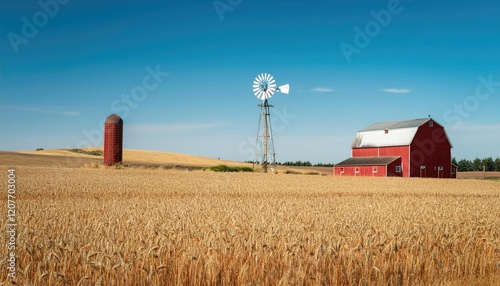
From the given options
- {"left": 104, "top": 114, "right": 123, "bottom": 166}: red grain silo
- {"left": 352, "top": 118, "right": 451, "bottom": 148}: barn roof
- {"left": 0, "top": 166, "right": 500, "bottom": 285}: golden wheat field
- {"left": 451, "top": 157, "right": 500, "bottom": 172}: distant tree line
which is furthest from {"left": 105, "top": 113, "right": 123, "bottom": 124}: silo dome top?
{"left": 451, "top": 157, "right": 500, "bottom": 172}: distant tree line

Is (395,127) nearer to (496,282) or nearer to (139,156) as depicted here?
Answer: (139,156)

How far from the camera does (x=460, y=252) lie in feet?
29.1

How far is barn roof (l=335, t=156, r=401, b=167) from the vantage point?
59.1 metres

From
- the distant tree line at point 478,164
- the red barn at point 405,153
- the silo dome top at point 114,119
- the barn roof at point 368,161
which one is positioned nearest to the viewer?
the silo dome top at point 114,119

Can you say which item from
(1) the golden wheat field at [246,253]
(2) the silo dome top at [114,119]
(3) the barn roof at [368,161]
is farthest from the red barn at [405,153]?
(1) the golden wheat field at [246,253]

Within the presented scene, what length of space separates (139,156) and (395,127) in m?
47.9

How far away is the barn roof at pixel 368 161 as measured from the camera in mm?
59138

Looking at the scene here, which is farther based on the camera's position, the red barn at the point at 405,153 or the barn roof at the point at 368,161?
the barn roof at the point at 368,161

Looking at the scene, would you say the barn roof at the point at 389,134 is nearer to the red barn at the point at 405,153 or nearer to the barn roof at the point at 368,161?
the red barn at the point at 405,153

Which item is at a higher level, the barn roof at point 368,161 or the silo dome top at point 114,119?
the silo dome top at point 114,119

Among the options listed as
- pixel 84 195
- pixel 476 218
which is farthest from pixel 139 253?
pixel 84 195

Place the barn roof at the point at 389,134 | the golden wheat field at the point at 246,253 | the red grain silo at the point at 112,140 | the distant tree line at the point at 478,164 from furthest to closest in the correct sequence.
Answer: the distant tree line at the point at 478,164
the barn roof at the point at 389,134
the red grain silo at the point at 112,140
the golden wheat field at the point at 246,253

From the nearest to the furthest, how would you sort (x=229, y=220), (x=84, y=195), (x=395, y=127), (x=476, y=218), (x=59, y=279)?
(x=59, y=279), (x=229, y=220), (x=476, y=218), (x=84, y=195), (x=395, y=127)

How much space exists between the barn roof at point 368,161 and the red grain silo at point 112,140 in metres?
29.8
